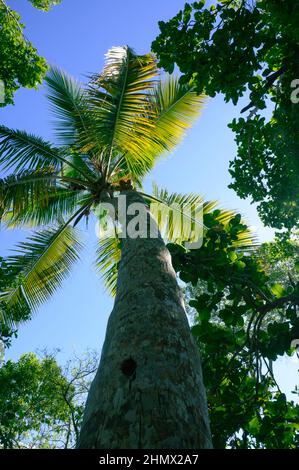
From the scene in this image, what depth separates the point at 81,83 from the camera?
737 centimetres

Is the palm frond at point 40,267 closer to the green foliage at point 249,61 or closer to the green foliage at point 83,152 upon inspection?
the green foliage at point 83,152

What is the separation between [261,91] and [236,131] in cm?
62

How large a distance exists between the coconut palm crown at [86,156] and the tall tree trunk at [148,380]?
128 inches

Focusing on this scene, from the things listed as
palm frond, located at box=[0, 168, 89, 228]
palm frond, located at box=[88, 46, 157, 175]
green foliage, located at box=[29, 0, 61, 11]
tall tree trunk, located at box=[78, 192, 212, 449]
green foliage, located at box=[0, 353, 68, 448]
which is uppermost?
green foliage, located at box=[29, 0, 61, 11]

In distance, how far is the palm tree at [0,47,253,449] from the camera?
156cm

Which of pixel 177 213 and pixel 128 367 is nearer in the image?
pixel 128 367

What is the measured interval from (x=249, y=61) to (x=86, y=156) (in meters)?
4.86

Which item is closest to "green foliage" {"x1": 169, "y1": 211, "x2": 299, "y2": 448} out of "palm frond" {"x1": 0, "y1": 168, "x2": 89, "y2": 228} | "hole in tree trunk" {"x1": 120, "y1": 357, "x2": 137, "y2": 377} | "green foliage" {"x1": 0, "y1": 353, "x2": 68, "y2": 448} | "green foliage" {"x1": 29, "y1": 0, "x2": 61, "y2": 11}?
"hole in tree trunk" {"x1": 120, "y1": 357, "x2": 137, "y2": 377}

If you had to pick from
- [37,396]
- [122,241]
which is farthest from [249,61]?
[37,396]

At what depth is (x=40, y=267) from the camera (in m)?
7.40

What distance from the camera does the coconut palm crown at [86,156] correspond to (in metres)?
6.41

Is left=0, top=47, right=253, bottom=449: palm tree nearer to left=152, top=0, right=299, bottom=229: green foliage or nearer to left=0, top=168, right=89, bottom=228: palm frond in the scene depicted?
left=0, top=168, right=89, bottom=228: palm frond

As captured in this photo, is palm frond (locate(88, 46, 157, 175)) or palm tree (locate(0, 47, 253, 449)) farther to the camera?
palm frond (locate(88, 46, 157, 175))

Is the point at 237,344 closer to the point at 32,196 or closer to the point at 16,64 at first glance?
the point at 32,196
